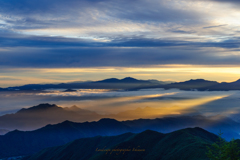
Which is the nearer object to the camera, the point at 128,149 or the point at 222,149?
the point at 222,149

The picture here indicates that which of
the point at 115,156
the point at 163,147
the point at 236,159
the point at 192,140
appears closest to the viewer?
the point at 236,159

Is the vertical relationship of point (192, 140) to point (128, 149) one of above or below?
above

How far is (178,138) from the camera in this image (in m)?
181

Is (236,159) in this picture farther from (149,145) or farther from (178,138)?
(149,145)

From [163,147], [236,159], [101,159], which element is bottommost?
[101,159]

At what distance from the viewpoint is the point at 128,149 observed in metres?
200

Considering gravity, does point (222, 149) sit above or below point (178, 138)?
above

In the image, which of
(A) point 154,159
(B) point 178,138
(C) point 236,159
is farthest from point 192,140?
(C) point 236,159

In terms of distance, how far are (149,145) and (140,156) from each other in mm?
13957

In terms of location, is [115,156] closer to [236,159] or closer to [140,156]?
[140,156]

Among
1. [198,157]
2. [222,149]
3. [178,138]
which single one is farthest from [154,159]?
[222,149]

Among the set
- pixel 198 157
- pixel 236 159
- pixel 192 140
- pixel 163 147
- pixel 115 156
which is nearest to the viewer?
pixel 236 159

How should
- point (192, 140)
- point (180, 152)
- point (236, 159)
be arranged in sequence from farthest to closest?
1. point (192, 140)
2. point (180, 152)
3. point (236, 159)

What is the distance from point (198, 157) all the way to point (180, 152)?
22482 mm
